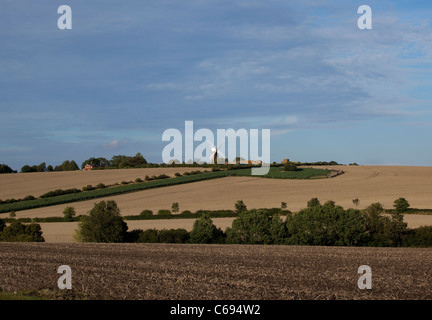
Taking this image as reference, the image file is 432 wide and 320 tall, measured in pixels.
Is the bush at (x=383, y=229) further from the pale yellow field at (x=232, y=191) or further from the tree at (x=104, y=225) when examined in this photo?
the tree at (x=104, y=225)

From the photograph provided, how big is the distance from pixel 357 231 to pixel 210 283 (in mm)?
25933

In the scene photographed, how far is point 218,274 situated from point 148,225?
3656cm

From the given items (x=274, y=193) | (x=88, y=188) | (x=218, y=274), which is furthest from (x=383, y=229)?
(x=88, y=188)

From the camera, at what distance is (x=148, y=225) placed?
58.0 metres

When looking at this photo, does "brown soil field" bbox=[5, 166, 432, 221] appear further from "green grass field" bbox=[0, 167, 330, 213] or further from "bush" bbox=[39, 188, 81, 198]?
"bush" bbox=[39, 188, 81, 198]

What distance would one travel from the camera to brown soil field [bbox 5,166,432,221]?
240ft

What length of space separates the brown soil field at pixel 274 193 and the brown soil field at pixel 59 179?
9.40 ft

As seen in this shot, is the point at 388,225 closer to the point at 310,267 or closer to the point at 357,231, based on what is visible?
the point at 357,231

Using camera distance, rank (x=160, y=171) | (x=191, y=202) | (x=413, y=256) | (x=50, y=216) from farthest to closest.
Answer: (x=160, y=171), (x=191, y=202), (x=50, y=216), (x=413, y=256)

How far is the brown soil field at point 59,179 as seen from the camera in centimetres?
9377

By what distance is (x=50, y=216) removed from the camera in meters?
69.4

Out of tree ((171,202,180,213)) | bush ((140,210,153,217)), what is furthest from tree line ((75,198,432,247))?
tree ((171,202,180,213))

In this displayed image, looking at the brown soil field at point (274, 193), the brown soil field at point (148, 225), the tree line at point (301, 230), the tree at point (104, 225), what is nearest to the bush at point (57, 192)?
the brown soil field at point (274, 193)
